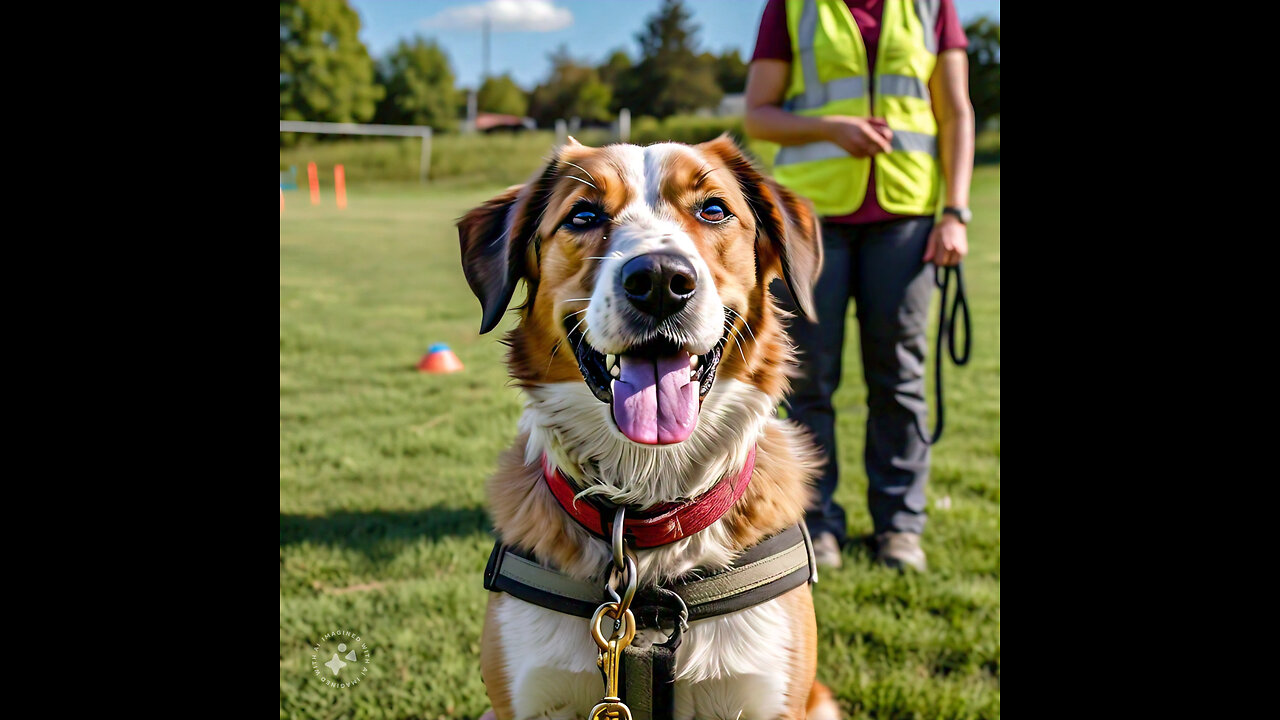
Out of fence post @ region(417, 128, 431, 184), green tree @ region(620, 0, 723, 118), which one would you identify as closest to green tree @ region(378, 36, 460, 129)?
fence post @ region(417, 128, 431, 184)

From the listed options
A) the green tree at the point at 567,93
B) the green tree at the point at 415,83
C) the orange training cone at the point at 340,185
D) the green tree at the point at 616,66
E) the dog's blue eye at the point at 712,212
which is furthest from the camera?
the orange training cone at the point at 340,185

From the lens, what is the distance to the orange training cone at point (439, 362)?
653cm

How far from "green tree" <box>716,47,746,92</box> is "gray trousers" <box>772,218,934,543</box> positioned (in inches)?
110

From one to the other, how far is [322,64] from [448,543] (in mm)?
5743

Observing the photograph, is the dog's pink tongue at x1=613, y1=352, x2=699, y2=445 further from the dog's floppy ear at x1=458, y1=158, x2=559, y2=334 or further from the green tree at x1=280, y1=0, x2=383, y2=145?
the green tree at x1=280, y1=0, x2=383, y2=145

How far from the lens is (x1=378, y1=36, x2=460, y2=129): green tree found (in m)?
14.2

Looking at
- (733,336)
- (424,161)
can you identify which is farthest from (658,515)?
(424,161)

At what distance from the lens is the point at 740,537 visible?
198 cm

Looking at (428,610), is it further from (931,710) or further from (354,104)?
(354,104)

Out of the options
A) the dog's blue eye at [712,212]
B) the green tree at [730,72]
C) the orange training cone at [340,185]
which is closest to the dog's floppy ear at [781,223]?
the dog's blue eye at [712,212]

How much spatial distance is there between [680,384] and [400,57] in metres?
14.6

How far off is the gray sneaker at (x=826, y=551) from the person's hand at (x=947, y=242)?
1.29 meters

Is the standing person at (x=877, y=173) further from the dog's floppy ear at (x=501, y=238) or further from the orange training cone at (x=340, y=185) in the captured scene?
the orange training cone at (x=340, y=185)

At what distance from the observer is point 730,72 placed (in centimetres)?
612
